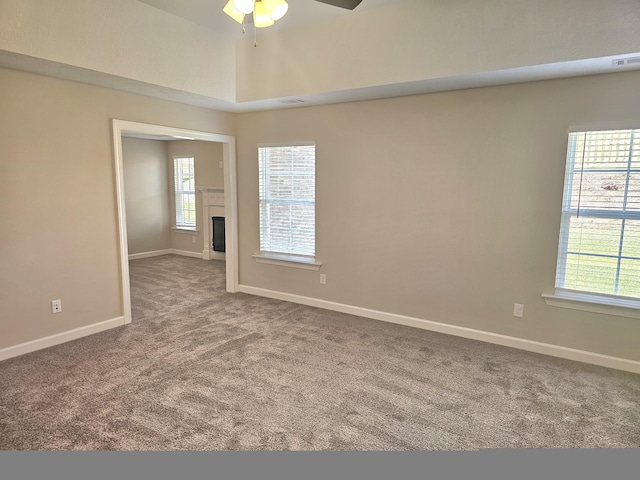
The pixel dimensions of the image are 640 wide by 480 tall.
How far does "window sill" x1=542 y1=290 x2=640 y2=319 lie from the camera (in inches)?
125

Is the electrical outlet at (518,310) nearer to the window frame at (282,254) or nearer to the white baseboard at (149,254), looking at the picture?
the window frame at (282,254)

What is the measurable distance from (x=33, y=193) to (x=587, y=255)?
4.85 metres

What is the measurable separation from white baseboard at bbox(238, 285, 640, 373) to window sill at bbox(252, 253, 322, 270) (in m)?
0.40

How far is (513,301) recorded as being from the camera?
12.0 ft

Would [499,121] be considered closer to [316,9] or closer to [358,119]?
[358,119]

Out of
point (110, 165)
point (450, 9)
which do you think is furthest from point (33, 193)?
point (450, 9)

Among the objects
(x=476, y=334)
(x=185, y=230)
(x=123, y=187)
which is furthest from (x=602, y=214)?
(x=185, y=230)

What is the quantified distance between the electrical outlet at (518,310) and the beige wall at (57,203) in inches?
158

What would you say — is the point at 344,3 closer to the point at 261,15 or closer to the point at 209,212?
the point at 261,15

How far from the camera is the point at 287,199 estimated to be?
4.97 metres

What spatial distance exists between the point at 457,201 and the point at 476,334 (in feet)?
4.40

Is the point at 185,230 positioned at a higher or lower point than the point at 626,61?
lower

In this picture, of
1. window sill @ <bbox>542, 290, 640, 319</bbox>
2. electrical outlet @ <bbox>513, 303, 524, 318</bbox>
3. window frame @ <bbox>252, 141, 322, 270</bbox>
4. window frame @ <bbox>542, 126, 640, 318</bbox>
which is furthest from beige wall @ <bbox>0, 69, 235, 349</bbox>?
window sill @ <bbox>542, 290, 640, 319</bbox>

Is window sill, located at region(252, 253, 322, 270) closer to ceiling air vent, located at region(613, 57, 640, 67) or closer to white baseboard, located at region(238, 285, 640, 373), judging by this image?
white baseboard, located at region(238, 285, 640, 373)
